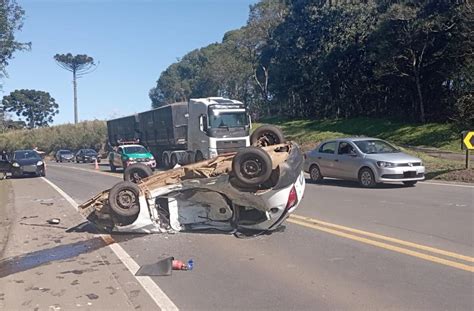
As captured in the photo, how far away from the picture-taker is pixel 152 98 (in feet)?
418

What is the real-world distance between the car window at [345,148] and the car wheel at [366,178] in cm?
81

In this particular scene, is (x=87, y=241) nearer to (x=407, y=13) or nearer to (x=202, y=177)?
(x=202, y=177)

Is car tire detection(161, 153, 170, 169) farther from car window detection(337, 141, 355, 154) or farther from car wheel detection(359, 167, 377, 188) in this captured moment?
car wheel detection(359, 167, 377, 188)

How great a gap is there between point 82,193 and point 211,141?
27.3 ft

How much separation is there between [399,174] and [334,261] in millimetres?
8743

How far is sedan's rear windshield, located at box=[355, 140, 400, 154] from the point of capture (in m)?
16.2

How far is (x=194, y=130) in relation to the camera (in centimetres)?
2639

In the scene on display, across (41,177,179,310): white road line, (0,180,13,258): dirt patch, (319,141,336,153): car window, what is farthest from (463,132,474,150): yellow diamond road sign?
(0,180,13,258): dirt patch

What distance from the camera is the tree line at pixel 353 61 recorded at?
1518 inches

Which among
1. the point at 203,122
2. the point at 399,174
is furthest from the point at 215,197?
the point at 203,122

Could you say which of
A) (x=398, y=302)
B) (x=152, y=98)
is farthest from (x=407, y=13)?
(x=152, y=98)

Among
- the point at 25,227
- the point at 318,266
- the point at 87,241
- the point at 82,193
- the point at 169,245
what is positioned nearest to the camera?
the point at 318,266

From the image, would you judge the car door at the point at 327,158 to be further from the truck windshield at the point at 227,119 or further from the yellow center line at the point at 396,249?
the truck windshield at the point at 227,119

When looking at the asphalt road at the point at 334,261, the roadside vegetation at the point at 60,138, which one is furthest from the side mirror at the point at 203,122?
the roadside vegetation at the point at 60,138
